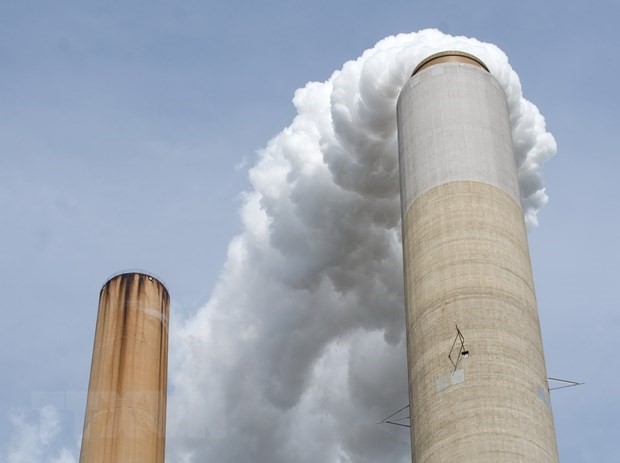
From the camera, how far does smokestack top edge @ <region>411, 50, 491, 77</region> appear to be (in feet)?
150

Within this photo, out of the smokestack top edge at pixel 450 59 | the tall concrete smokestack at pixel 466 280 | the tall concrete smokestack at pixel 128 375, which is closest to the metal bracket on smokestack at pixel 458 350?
the tall concrete smokestack at pixel 466 280

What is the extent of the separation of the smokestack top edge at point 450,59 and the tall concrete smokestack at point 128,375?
1529 centimetres

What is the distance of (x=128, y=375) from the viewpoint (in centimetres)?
4531

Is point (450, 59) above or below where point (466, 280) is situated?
above

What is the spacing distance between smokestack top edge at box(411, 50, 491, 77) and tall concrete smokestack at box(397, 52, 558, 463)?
0.06m

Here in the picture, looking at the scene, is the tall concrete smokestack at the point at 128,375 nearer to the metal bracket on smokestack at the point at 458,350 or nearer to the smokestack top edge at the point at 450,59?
the metal bracket on smokestack at the point at 458,350

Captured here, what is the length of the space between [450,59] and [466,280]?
11192mm

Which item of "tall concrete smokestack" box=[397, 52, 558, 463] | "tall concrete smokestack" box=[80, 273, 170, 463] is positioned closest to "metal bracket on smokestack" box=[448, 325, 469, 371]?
"tall concrete smokestack" box=[397, 52, 558, 463]

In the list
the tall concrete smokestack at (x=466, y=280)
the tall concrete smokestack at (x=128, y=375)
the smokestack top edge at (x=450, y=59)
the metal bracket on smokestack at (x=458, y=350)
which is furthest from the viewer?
the smokestack top edge at (x=450, y=59)

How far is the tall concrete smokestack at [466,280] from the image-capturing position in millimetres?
36344

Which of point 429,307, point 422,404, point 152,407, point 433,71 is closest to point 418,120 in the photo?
point 433,71

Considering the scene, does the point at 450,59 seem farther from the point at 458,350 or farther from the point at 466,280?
the point at 458,350

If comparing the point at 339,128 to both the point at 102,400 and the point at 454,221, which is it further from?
the point at 102,400

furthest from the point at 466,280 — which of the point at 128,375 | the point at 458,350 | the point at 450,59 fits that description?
the point at 128,375
